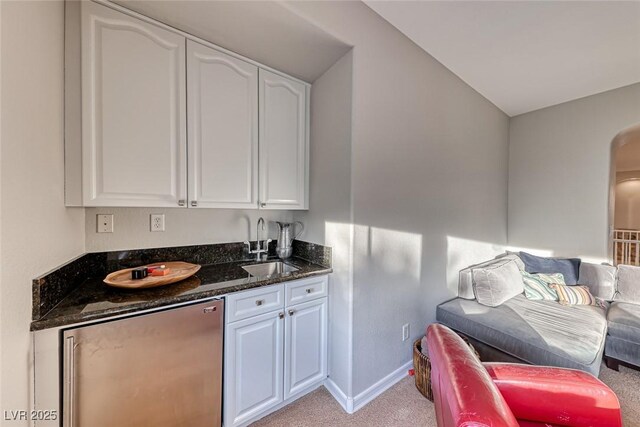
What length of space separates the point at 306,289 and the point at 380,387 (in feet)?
3.09

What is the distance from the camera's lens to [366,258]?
65.7 inches

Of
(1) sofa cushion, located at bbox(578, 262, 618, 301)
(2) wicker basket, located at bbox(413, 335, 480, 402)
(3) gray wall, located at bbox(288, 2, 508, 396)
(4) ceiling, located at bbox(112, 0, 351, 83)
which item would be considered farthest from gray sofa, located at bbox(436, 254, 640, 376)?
(4) ceiling, located at bbox(112, 0, 351, 83)

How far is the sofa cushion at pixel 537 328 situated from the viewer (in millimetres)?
1580

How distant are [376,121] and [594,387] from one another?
1.73 meters

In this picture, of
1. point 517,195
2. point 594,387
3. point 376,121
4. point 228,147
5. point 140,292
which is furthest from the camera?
point 517,195

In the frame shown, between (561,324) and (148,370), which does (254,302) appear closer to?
(148,370)

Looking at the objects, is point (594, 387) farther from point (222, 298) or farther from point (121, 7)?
point (121, 7)

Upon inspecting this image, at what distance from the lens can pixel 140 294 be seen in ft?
3.91

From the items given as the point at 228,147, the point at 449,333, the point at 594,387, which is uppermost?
the point at 228,147

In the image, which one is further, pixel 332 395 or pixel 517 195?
pixel 517 195

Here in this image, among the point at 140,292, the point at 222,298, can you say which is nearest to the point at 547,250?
the point at 222,298

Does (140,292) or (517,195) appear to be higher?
(517,195)

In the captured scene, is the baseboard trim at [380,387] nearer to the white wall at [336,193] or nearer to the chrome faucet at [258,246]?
the white wall at [336,193]

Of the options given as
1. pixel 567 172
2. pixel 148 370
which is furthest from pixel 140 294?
pixel 567 172
